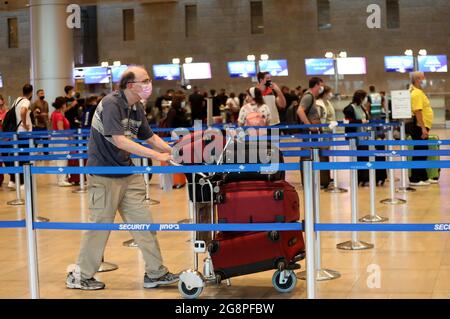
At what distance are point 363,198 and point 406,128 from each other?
2228 mm

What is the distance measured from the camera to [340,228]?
5730mm

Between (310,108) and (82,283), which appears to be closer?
(82,283)

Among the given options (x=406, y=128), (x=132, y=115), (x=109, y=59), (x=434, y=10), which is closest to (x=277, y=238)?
(x=132, y=115)

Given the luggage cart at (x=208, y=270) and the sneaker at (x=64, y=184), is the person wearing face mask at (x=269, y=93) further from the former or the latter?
the luggage cart at (x=208, y=270)

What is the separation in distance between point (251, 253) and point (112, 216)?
123 cm

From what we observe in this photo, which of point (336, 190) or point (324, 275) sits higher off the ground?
point (336, 190)

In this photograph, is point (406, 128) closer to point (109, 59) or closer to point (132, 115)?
point (132, 115)

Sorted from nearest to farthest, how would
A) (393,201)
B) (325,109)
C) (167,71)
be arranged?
1. (393,201)
2. (325,109)
3. (167,71)

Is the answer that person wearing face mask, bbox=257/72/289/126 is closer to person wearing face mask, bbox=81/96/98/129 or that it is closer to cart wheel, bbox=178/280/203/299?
person wearing face mask, bbox=81/96/98/129

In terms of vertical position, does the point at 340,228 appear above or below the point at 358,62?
below

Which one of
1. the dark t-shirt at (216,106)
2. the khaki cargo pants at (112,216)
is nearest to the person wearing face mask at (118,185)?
the khaki cargo pants at (112,216)

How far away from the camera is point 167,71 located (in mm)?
33938

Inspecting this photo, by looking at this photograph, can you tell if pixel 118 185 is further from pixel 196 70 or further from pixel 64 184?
pixel 196 70

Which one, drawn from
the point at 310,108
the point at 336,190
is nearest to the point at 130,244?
the point at 310,108
